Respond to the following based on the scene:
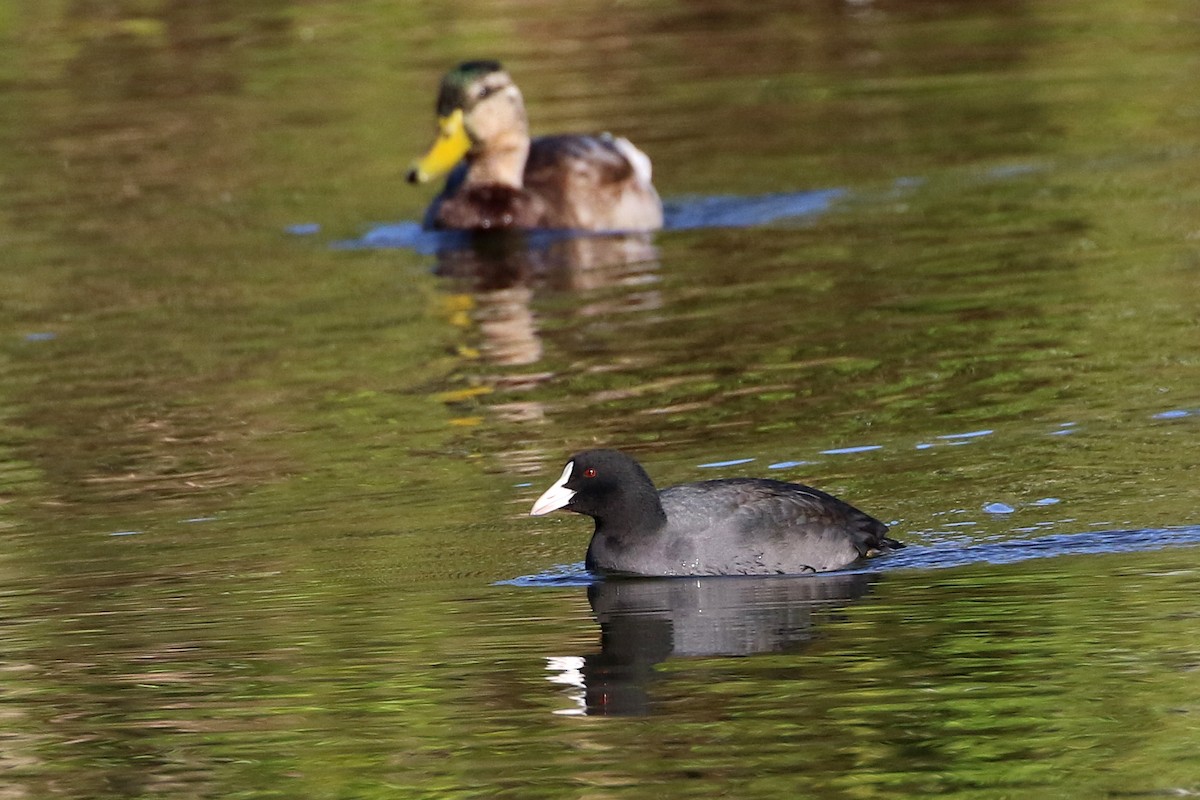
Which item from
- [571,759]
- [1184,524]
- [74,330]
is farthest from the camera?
[74,330]

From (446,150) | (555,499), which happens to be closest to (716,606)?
(555,499)

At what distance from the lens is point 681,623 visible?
1055 centimetres

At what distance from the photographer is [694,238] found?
21234mm

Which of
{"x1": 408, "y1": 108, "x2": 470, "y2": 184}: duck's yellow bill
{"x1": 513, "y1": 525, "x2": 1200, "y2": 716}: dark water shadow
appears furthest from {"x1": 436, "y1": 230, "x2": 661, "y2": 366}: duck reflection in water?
{"x1": 513, "y1": 525, "x2": 1200, "y2": 716}: dark water shadow

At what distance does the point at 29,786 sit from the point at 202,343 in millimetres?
9613

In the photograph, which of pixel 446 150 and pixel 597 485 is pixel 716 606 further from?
pixel 446 150

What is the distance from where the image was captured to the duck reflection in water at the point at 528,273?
17.9m

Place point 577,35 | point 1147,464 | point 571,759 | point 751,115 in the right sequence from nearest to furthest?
point 571,759, point 1147,464, point 751,115, point 577,35

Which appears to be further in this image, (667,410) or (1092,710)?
(667,410)

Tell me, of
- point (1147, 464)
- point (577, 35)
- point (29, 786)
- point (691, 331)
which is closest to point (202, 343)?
point (691, 331)

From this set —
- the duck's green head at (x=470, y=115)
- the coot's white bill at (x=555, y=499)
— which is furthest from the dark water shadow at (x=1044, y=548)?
the duck's green head at (x=470, y=115)

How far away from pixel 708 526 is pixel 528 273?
9.51 meters

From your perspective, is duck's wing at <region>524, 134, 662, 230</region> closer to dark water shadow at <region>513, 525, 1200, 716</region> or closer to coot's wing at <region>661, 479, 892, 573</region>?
dark water shadow at <region>513, 525, 1200, 716</region>

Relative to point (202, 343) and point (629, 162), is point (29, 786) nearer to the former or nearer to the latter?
point (202, 343)
